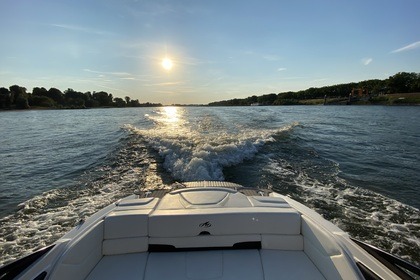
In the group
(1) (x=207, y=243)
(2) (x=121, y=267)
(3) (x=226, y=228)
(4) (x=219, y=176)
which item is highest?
(3) (x=226, y=228)

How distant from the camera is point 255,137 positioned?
12.3 metres

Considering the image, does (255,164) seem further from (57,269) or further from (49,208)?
(57,269)

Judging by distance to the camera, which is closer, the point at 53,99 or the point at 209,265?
the point at 209,265

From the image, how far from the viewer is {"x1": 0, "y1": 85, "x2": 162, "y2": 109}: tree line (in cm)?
7633

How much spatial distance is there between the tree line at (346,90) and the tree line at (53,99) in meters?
59.2

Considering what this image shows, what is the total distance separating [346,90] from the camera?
105812 millimetres

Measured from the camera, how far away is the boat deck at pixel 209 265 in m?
2.54

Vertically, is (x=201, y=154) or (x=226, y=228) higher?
(x=226, y=228)

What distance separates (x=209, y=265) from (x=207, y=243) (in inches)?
10.1

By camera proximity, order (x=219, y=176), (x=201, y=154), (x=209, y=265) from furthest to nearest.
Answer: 1. (x=201, y=154)
2. (x=219, y=176)
3. (x=209, y=265)

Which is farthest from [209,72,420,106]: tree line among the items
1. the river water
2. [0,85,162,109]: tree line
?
the river water

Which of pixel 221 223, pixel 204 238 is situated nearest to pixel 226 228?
pixel 221 223

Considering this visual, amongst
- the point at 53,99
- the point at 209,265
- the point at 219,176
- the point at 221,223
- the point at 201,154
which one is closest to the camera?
the point at 209,265

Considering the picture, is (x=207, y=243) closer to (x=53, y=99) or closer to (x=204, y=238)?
(x=204, y=238)
